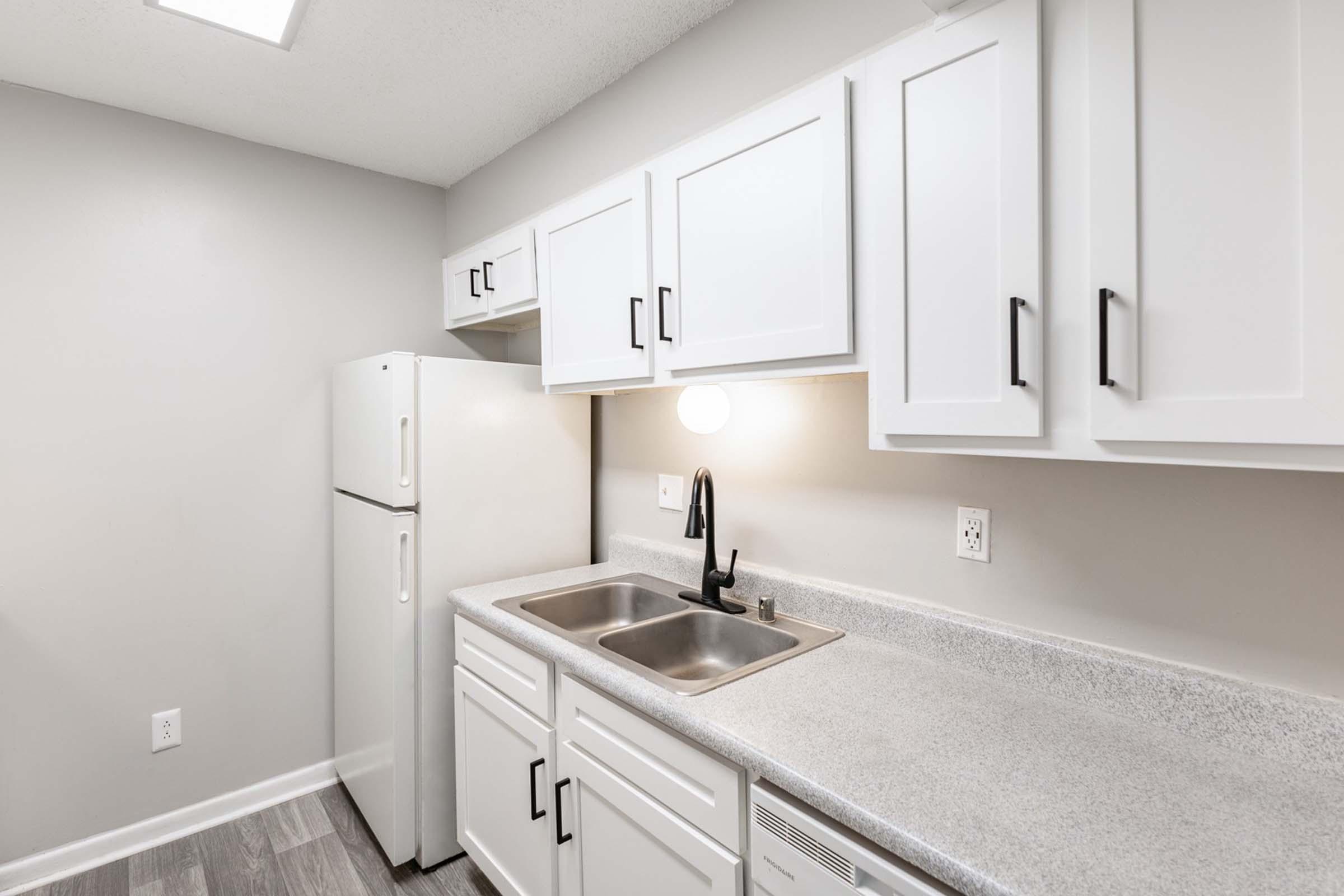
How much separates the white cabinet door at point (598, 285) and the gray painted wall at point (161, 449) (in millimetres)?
1095

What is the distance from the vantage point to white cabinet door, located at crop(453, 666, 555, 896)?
5.20ft

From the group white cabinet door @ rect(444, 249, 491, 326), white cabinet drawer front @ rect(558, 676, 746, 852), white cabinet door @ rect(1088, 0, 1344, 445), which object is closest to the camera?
white cabinet door @ rect(1088, 0, 1344, 445)

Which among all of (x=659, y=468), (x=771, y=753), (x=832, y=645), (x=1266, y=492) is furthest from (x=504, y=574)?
(x=1266, y=492)

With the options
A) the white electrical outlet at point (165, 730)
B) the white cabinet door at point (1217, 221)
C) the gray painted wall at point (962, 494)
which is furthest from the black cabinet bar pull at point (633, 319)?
the white electrical outlet at point (165, 730)

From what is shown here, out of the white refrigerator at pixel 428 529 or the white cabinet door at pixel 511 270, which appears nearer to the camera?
the white refrigerator at pixel 428 529

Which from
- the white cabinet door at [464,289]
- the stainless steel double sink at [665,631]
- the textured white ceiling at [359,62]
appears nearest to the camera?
the stainless steel double sink at [665,631]

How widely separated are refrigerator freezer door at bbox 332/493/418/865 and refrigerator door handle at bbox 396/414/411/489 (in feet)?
0.37

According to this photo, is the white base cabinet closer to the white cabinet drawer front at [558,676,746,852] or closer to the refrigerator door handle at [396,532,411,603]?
the white cabinet drawer front at [558,676,746,852]

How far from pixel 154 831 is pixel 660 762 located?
207 cm

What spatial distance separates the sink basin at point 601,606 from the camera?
1913 mm

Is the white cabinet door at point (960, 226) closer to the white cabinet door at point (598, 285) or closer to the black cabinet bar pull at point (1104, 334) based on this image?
the black cabinet bar pull at point (1104, 334)

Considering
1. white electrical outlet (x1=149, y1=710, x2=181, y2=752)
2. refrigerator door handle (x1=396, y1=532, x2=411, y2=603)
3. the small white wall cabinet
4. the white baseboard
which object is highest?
the small white wall cabinet

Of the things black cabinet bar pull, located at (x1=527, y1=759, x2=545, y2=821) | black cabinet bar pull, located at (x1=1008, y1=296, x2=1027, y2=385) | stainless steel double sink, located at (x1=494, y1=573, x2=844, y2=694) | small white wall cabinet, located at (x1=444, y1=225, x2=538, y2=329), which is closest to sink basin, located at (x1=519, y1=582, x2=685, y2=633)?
stainless steel double sink, located at (x1=494, y1=573, x2=844, y2=694)

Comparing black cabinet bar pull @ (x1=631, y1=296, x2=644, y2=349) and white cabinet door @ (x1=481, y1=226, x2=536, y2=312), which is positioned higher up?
white cabinet door @ (x1=481, y1=226, x2=536, y2=312)
